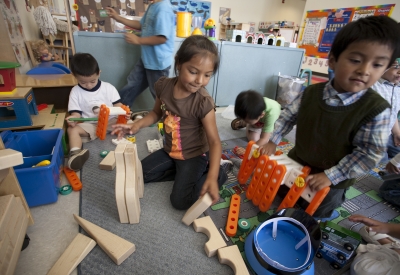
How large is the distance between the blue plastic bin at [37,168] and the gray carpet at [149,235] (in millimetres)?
126

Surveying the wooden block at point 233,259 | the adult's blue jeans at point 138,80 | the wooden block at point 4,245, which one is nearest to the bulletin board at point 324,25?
the adult's blue jeans at point 138,80

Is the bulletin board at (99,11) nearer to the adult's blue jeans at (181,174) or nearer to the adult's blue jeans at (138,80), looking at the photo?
the adult's blue jeans at (138,80)

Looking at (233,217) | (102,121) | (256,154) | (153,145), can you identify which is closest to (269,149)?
(256,154)

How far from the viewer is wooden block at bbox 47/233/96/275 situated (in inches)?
23.1

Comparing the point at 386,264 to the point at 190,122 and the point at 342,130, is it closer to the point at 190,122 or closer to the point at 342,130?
the point at 342,130

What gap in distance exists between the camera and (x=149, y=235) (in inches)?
28.4

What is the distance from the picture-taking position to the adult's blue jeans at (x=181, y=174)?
83 cm

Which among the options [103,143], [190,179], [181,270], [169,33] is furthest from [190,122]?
[169,33]

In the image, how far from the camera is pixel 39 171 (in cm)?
72

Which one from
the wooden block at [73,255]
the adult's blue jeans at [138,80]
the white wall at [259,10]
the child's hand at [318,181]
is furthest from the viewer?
the white wall at [259,10]

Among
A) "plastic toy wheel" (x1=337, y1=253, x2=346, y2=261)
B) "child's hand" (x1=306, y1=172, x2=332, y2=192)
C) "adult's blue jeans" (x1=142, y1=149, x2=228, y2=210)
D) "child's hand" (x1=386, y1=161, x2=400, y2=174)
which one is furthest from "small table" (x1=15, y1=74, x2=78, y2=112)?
"child's hand" (x1=386, y1=161, x2=400, y2=174)

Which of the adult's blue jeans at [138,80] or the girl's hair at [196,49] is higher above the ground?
the girl's hair at [196,49]

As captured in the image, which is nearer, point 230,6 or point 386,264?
point 386,264

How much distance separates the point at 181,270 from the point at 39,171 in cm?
55
